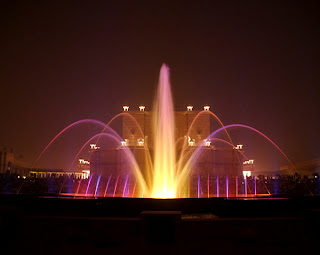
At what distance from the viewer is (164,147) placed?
17062 mm

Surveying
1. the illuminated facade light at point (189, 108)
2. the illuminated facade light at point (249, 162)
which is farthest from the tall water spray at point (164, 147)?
the illuminated facade light at point (189, 108)

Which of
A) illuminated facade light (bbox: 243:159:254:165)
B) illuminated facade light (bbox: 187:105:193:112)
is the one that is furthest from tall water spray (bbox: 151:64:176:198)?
illuminated facade light (bbox: 187:105:193:112)

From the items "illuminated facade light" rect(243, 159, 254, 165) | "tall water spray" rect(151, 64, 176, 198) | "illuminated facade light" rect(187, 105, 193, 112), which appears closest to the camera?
"tall water spray" rect(151, 64, 176, 198)

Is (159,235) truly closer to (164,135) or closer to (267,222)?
(267,222)

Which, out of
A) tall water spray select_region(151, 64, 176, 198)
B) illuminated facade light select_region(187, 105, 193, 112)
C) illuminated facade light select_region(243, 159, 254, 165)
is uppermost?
illuminated facade light select_region(187, 105, 193, 112)

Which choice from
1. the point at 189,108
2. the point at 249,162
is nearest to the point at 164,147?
the point at 249,162

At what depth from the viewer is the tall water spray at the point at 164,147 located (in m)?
15.3

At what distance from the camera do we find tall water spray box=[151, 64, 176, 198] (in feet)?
50.2

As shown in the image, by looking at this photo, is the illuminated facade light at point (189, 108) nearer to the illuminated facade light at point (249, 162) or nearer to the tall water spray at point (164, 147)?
the illuminated facade light at point (249, 162)

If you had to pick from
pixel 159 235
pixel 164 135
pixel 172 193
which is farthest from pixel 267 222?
pixel 164 135

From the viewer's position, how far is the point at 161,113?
1800cm

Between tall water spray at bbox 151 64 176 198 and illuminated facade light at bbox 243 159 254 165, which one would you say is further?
illuminated facade light at bbox 243 159 254 165

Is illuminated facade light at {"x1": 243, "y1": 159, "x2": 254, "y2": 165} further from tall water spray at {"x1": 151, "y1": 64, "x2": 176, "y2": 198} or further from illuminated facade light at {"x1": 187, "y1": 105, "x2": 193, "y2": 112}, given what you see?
tall water spray at {"x1": 151, "y1": 64, "x2": 176, "y2": 198}

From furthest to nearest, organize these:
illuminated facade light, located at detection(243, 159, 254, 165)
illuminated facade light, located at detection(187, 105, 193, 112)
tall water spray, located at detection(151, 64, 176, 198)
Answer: illuminated facade light, located at detection(187, 105, 193, 112), illuminated facade light, located at detection(243, 159, 254, 165), tall water spray, located at detection(151, 64, 176, 198)
